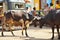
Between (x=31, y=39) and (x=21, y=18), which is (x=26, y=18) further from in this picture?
(x=31, y=39)

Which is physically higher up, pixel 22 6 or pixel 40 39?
pixel 22 6

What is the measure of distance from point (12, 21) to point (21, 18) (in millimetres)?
791

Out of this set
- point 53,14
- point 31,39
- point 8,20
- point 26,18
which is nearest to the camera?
point 53,14

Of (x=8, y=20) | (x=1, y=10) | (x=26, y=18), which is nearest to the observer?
(x=26, y=18)

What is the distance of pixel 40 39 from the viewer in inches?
392

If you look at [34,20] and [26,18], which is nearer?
[34,20]

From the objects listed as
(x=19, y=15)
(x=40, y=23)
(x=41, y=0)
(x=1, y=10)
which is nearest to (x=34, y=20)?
(x=40, y=23)

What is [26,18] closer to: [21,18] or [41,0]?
[21,18]

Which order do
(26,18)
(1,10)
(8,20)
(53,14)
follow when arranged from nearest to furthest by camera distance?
(53,14) < (26,18) < (8,20) < (1,10)

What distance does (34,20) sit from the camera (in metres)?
10.2

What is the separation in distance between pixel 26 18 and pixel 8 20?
1247 mm

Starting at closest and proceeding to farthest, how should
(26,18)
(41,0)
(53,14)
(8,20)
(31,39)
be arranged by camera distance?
(53,14) < (31,39) < (26,18) < (8,20) < (41,0)

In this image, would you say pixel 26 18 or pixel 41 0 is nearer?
pixel 26 18

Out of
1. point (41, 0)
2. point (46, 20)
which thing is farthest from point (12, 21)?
point (41, 0)
